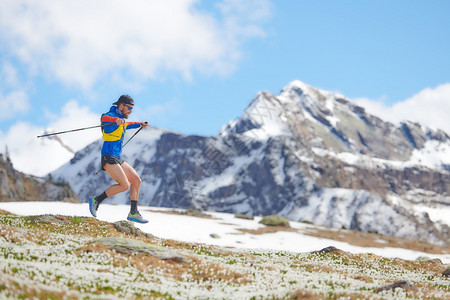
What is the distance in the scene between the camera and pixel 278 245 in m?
76.2

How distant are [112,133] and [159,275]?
6.42 m

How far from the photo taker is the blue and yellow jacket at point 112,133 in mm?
21831

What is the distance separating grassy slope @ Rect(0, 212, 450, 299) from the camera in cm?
1588

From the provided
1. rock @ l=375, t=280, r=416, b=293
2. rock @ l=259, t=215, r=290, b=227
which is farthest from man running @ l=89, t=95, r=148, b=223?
rock @ l=259, t=215, r=290, b=227

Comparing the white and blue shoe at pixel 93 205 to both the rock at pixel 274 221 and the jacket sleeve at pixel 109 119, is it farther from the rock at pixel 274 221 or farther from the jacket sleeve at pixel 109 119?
the rock at pixel 274 221

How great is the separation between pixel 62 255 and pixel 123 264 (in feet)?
8.12

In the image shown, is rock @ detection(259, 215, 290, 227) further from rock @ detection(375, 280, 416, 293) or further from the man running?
rock @ detection(375, 280, 416, 293)

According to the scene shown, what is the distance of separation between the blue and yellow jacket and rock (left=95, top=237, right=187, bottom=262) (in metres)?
3.72

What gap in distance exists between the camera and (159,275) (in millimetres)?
19531

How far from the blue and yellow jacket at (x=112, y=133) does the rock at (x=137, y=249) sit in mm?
3723

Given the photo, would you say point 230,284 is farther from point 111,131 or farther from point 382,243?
point 382,243

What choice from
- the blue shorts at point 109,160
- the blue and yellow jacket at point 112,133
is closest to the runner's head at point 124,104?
the blue and yellow jacket at point 112,133

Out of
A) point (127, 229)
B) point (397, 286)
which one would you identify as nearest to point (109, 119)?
point (127, 229)

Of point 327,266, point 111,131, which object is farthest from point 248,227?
point 111,131
